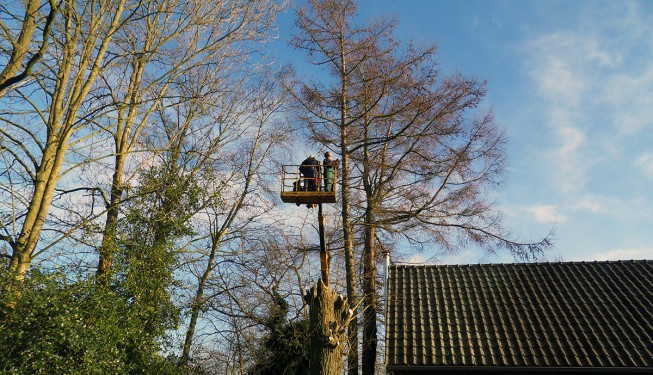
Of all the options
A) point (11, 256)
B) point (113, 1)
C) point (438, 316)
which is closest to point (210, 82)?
point (113, 1)

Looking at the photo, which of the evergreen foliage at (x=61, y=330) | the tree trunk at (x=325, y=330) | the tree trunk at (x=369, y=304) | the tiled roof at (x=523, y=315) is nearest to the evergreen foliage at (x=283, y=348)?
the tree trunk at (x=369, y=304)

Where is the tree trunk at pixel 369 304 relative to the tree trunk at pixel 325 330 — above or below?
above

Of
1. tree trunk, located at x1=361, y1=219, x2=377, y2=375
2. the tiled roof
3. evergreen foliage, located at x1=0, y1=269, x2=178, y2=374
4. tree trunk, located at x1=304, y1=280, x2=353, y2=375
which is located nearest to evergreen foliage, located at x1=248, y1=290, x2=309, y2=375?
tree trunk, located at x1=361, y1=219, x2=377, y2=375

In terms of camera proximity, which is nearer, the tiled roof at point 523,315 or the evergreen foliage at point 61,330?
the evergreen foliage at point 61,330

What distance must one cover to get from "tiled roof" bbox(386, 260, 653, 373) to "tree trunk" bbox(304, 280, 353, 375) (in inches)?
128

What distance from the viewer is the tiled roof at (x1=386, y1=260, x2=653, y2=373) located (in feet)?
34.0

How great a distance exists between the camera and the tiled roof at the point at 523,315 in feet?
34.0

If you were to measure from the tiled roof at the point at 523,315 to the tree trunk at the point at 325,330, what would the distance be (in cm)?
325

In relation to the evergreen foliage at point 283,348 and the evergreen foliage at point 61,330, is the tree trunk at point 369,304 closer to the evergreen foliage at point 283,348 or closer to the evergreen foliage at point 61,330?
the evergreen foliage at point 283,348

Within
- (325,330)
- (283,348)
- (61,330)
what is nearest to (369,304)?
(283,348)

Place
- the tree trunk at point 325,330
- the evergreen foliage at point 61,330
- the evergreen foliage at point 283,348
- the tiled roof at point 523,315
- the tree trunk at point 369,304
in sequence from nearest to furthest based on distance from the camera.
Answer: the evergreen foliage at point 61,330
the tree trunk at point 325,330
the tiled roof at point 523,315
the evergreen foliage at point 283,348
the tree trunk at point 369,304

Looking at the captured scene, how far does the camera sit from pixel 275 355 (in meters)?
14.3

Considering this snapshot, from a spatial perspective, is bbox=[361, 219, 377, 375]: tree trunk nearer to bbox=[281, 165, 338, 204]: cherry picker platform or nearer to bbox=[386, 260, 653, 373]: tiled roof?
bbox=[386, 260, 653, 373]: tiled roof

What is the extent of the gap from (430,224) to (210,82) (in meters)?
7.51
